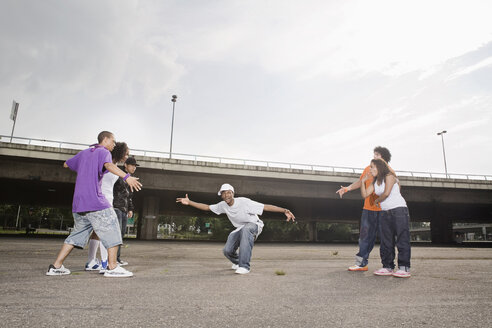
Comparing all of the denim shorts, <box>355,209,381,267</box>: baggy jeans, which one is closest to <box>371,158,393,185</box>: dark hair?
<box>355,209,381,267</box>: baggy jeans

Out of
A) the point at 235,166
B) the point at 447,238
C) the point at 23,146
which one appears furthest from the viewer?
the point at 447,238

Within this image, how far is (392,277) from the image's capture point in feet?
15.8

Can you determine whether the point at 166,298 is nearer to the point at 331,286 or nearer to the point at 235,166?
the point at 331,286

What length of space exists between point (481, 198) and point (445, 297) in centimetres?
3263

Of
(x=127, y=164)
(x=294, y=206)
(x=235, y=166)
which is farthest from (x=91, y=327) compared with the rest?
(x=294, y=206)

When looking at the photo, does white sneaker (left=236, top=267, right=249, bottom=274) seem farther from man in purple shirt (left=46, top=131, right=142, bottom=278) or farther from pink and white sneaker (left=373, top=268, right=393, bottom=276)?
pink and white sneaker (left=373, top=268, right=393, bottom=276)

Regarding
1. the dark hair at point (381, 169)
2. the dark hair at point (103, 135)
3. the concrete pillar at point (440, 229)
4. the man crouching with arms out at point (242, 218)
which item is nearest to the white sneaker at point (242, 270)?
the man crouching with arms out at point (242, 218)

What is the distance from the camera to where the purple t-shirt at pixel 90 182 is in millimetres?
4277

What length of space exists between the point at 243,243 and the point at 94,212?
2.29 meters

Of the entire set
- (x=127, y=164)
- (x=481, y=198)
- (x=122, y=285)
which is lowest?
(x=122, y=285)

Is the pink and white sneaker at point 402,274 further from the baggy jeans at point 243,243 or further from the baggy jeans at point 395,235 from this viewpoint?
the baggy jeans at point 243,243

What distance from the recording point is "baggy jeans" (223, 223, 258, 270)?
17.0 ft

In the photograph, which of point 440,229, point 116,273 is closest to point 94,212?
point 116,273

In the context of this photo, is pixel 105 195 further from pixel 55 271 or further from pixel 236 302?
Result: pixel 236 302
